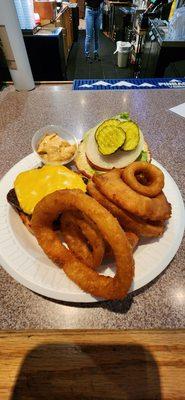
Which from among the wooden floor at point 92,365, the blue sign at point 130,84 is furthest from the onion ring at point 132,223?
the blue sign at point 130,84

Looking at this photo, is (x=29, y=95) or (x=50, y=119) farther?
(x=29, y=95)

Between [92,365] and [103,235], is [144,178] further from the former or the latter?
[92,365]

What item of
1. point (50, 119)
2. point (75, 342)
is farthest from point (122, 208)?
point (50, 119)

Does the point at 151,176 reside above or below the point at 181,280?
above

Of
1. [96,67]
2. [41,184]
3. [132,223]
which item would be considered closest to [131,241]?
[132,223]

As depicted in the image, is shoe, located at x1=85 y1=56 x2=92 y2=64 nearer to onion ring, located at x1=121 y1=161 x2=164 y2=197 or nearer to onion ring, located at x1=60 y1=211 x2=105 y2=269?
onion ring, located at x1=121 y1=161 x2=164 y2=197

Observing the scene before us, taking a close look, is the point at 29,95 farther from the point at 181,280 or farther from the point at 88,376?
the point at 88,376
